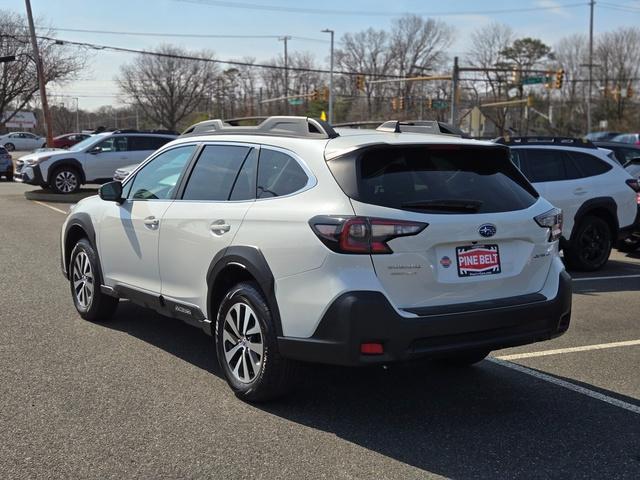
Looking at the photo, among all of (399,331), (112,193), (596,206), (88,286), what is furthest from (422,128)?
(596,206)

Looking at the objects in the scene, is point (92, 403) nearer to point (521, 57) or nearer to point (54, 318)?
point (54, 318)

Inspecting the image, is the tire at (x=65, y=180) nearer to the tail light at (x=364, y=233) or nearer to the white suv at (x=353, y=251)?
the white suv at (x=353, y=251)

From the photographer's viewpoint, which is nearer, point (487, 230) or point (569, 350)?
point (487, 230)

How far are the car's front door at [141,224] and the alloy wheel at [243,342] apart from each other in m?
1.05

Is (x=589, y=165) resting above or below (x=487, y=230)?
below

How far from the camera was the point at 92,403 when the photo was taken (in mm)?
4328

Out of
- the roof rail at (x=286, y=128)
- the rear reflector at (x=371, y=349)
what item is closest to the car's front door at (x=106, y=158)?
the roof rail at (x=286, y=128)

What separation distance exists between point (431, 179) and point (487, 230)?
0.45 meters

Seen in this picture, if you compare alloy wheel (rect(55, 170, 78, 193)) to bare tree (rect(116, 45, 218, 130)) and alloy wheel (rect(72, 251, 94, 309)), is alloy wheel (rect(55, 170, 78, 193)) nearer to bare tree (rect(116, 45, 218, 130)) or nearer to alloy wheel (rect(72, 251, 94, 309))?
alloy wheel (rect(72, 251, 94, 309))

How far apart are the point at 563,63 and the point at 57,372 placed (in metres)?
82.5

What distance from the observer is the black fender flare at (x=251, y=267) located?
4062 millimetres

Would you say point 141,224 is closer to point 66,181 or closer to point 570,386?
point 570,386

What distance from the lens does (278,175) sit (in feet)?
14.5

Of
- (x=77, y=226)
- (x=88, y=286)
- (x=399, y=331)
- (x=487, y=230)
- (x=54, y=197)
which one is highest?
(x=487, y=230)
